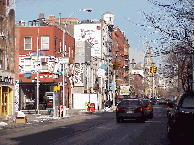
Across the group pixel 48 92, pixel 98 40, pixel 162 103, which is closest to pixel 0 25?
pixel 48 92

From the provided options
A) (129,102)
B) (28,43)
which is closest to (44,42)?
(28,43)

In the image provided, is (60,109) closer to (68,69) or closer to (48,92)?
(48,92)

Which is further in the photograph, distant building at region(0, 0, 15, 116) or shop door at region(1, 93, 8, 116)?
shop door at region(1, 93, 8, 116)

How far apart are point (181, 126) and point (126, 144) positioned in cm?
202

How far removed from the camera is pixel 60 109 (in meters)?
36.4

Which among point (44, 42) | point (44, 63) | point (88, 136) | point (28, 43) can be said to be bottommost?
point (88, 136)

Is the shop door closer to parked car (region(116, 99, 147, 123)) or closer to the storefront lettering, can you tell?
the storefront lettering

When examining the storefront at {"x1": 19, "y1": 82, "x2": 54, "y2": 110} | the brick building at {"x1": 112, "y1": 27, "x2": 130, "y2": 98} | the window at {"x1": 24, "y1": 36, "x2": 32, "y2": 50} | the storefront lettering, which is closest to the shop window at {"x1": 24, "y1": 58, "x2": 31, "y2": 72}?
the window at {"x1": 24, "y1": 36, "x2": 32, "y2": 50}

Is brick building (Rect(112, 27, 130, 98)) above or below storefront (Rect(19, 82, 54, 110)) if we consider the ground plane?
above

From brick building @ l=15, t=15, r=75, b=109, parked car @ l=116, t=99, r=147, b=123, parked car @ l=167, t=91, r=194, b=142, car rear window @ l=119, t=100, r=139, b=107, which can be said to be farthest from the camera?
brick building @ l=15, t=15, r=75, b=109

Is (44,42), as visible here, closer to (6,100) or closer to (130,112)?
(6,100)

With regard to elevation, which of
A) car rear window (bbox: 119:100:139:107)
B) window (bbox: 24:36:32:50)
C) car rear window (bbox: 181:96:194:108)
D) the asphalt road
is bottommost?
the asphalt road

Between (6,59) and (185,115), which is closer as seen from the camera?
(185,115)

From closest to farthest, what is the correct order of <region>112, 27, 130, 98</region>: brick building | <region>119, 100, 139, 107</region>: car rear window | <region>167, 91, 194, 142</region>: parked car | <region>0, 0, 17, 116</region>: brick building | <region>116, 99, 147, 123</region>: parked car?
<region>167, 91, 194, 142</region>: parked car → <region>116, 99, 147, 123</region>: parked car → <region>119, 100, 139, 107</region>: car rear window → <region>0, 0, 17, 116</region>: brick building → <region>112, 27, 130, 98</region>: brick building
